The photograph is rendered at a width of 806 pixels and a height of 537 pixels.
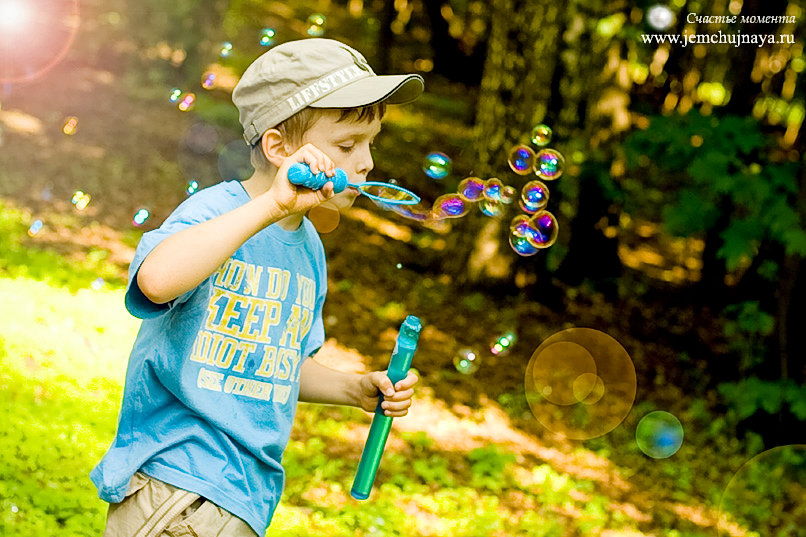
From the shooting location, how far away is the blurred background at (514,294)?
483cm

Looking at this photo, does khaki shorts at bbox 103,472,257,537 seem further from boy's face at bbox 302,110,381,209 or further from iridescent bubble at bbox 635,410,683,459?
iridescent bubble at bbox 635,410,683,459

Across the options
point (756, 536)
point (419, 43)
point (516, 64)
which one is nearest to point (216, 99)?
point (516, 64)

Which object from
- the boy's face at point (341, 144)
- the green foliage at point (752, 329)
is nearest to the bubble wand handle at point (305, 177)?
the boy's face at point (341, 144)

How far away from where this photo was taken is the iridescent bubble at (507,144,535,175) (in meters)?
3.96

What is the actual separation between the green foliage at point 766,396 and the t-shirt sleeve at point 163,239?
5.07 meters

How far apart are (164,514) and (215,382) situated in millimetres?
314

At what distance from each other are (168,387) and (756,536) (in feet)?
14.6

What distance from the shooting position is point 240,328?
2.13m

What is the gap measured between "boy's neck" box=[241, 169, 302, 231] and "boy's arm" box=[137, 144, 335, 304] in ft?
1.05

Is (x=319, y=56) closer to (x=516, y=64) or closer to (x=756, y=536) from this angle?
(x=756, y=536)

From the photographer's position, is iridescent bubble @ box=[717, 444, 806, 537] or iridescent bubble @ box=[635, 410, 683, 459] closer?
iridescent bubble @ box=[717, 444, 806, 537]

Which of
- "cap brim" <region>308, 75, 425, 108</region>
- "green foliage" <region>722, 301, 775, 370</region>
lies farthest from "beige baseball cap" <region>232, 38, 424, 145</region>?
"green foliage" <region>722, 301, 775, 370</region>

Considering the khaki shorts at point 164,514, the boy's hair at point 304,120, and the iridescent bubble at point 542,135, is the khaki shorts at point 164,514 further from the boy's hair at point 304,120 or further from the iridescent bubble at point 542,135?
the iridescent bubble at point 542,135

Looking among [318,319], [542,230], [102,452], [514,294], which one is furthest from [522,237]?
[514,294]
